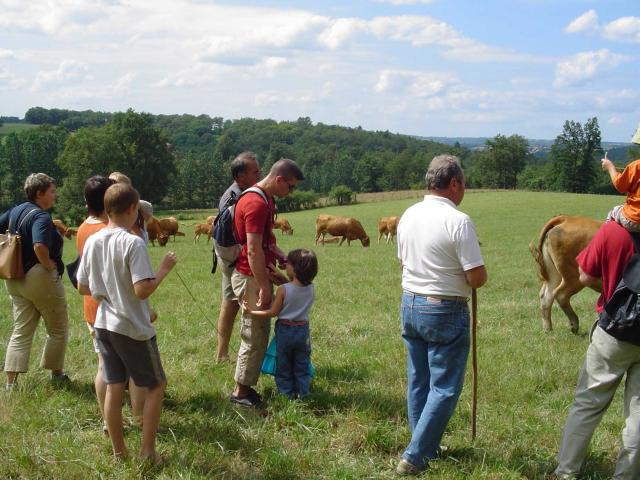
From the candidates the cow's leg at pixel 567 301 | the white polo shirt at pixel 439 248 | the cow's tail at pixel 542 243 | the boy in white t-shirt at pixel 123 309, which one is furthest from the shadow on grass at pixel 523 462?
the cow's tail at pixel 542 243

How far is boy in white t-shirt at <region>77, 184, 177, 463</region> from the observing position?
4.25 m

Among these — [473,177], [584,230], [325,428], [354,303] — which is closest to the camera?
[325,428]

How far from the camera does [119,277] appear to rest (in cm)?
430

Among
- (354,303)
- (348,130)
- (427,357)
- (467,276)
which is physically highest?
(348,130)

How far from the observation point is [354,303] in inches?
443

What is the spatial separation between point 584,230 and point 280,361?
5.18 m

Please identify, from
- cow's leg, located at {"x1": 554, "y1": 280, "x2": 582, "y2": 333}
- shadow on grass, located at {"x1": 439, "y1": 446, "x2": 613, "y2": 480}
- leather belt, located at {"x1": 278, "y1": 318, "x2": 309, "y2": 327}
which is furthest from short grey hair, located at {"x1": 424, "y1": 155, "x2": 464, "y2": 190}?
cow's leg, located at {"x1": 554, "y1": 280, "x2": 582, "y2": 333}

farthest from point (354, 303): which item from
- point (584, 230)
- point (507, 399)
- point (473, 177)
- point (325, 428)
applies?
point (473, 177)

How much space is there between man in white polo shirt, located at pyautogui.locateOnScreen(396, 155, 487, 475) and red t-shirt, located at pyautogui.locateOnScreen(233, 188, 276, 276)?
4.71ft

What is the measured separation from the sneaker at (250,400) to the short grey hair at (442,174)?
2493mm

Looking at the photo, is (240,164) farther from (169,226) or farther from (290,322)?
(169,226)

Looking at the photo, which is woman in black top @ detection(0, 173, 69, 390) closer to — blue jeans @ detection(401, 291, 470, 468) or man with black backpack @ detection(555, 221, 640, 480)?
blue jeans @ detection(401, 291, 470, 468)

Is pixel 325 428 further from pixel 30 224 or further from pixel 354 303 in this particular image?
pixel 354 303

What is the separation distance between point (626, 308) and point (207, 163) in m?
93.1
